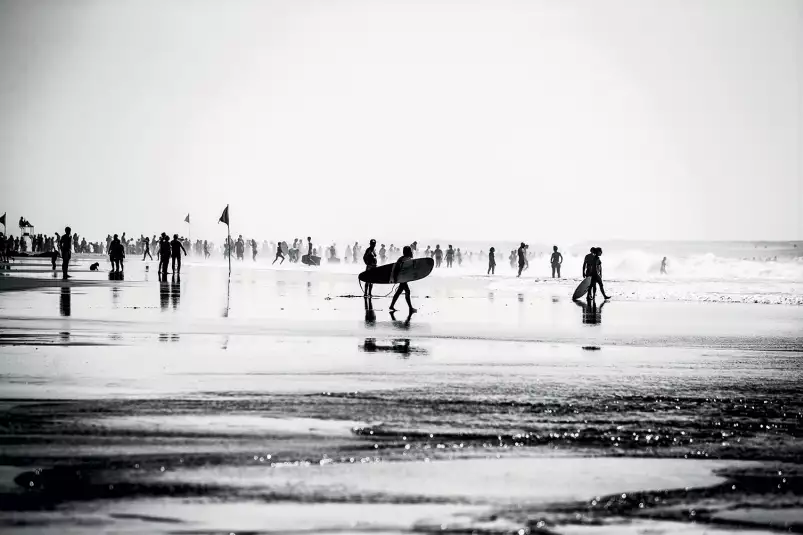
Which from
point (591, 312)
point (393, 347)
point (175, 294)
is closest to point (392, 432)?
point (393, 347)

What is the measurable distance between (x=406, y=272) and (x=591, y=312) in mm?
5677

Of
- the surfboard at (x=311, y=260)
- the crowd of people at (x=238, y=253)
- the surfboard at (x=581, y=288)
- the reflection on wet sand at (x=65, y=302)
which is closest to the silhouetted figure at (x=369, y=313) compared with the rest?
the crowd of people at (x=238, y=253)

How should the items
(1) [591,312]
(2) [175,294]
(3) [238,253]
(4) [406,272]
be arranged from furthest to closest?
(3) [238,253]
(2) [175,294]
(4) [406,272]
(1) [591,312]

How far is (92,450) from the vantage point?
706 cm

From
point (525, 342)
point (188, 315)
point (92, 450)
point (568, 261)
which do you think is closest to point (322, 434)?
point (92, 450)

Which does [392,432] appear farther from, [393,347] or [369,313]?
[369,313]

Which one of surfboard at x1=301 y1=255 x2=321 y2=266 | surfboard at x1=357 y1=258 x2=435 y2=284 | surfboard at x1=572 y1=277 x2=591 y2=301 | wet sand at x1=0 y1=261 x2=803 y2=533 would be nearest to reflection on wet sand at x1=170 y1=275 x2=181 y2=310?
surfboard at x1=357 y1=258 x2=435 y2=284

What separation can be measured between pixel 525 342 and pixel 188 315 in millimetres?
9132

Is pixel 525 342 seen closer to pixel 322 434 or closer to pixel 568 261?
pixel 322 434

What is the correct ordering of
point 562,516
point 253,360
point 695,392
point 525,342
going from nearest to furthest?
point 562,516, point 695,392, point 253,360, point 525,342

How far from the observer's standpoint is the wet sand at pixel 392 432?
5.60 m

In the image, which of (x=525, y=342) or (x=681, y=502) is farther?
(x=525, y=342)

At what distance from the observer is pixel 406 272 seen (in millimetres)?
27266

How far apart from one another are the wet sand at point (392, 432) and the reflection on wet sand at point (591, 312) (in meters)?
5.08
